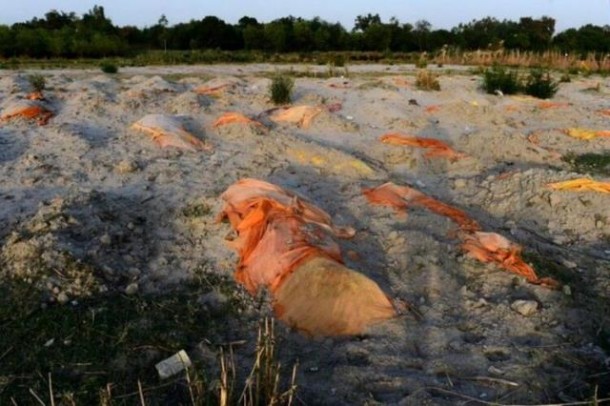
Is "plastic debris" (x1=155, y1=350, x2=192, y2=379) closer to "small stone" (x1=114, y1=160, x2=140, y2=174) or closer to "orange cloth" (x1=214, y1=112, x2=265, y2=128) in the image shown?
"small stone" (x1=114, y1=160, x2=140, y2=174)

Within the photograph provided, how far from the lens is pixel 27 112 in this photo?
24.6ft

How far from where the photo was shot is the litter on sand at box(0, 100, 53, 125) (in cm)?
736

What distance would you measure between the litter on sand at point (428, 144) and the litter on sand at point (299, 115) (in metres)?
0.94

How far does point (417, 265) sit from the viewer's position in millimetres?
4414

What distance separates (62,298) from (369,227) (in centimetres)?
212

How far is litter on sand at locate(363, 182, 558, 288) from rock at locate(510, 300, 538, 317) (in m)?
0.39

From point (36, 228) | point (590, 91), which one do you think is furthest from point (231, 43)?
point (36, 228)

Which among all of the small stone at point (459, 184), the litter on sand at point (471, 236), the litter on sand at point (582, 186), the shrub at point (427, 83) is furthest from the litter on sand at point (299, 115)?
the shrub at point (427, 83)

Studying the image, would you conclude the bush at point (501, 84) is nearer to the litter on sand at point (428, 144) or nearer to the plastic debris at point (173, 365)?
the litter on sand at point (428, 144)

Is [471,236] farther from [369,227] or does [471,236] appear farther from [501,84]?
[501,84]

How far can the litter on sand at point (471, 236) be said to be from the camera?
14.6 feet

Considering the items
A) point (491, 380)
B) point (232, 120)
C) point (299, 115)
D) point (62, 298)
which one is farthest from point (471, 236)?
point (299, 115)

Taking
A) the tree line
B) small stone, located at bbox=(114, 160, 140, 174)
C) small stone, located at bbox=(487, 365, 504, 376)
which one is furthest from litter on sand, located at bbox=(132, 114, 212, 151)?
the tree line

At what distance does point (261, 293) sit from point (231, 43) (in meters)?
34.0
